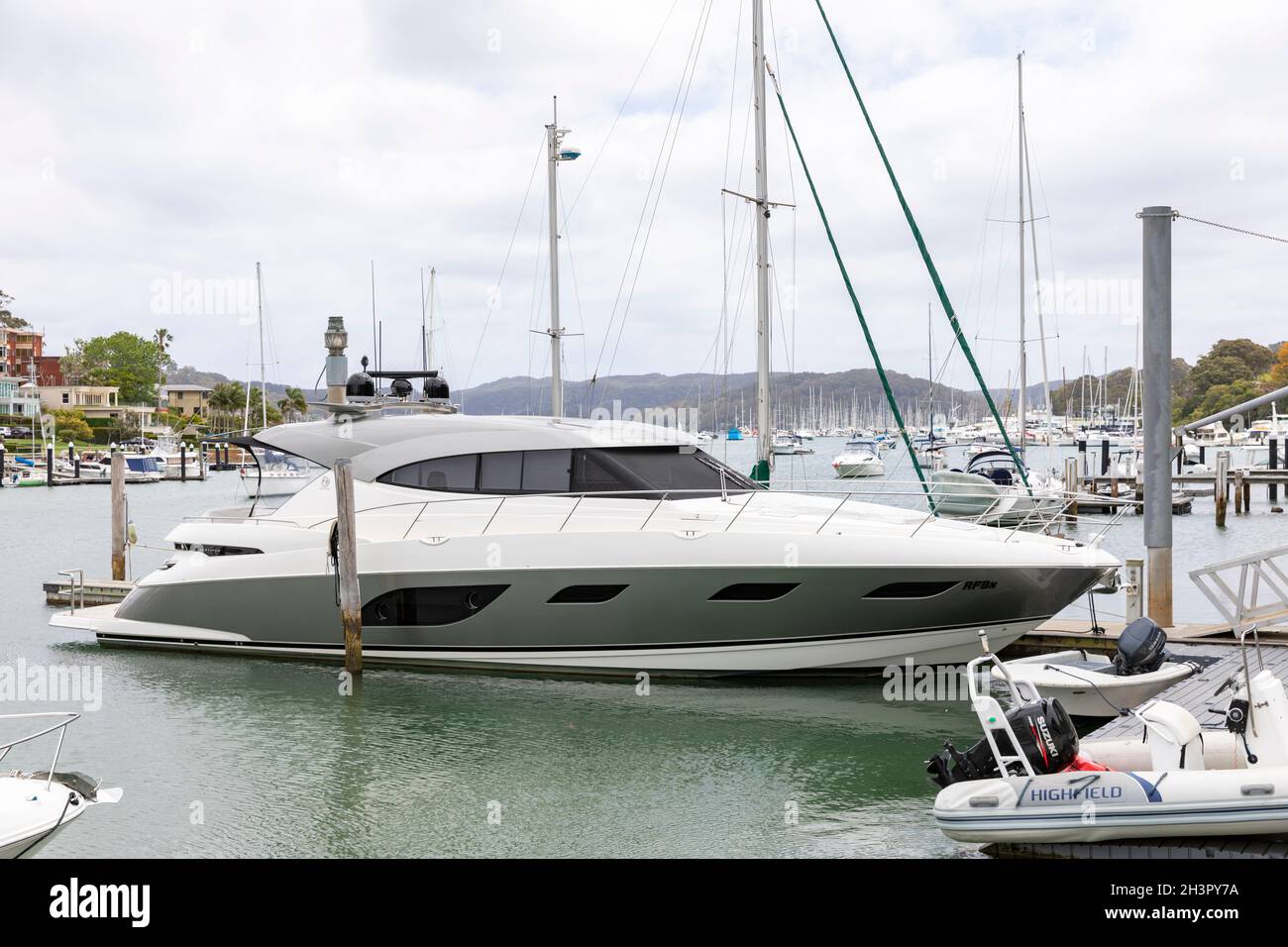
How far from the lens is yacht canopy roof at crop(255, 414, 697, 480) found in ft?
39.4

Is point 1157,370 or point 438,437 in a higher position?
point 1157,370

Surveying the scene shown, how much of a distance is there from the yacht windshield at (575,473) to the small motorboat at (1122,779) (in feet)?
18.5

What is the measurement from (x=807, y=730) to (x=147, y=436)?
303 ft

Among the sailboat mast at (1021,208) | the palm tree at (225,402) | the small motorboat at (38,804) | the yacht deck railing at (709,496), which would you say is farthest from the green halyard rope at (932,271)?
the palm tree at (225,402)

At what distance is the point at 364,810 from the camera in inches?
320

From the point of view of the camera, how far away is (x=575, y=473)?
11.9 metres

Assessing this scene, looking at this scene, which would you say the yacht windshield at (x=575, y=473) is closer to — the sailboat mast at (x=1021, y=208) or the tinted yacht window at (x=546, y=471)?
the tinted yacht window at (x=546, y=471)

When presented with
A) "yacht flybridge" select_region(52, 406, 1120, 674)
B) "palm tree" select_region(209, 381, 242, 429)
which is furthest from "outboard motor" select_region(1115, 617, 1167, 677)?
"palm tree" select_region(209, 381, 242, 429)

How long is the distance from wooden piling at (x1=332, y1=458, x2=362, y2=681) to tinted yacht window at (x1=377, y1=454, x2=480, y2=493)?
2.78 ft

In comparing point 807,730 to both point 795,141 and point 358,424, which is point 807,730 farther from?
point 795,141

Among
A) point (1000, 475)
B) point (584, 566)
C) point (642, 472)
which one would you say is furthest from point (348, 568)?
point (1000, 475)

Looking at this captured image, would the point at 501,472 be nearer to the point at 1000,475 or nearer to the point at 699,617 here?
the point at 699,617

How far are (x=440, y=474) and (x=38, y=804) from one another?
21.3 feet
